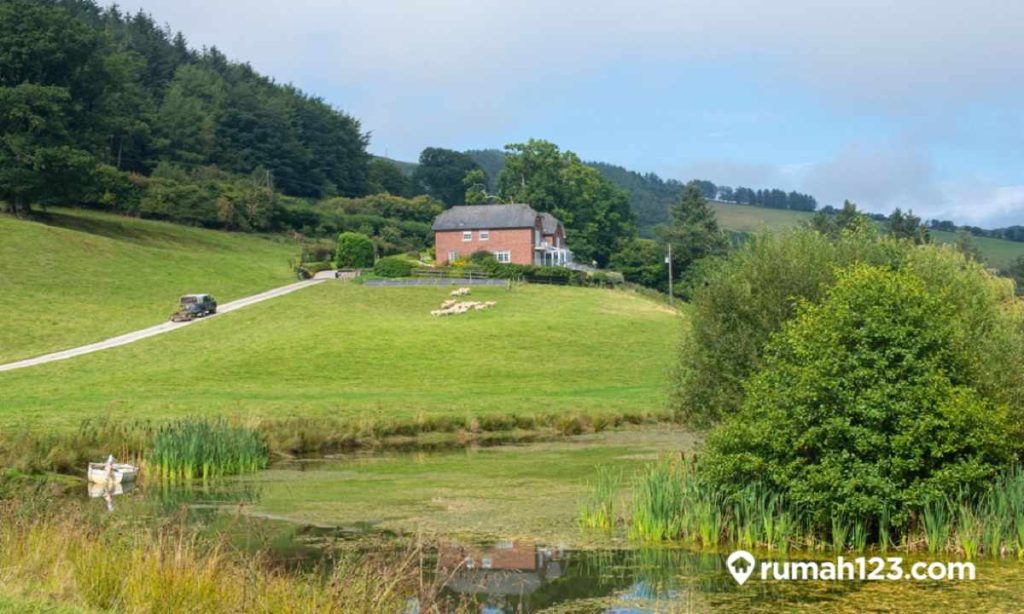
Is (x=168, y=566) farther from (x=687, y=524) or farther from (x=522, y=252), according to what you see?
(x=522, y=252)

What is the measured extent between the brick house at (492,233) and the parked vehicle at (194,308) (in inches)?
1482

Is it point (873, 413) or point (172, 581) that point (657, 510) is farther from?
point (172, 581)

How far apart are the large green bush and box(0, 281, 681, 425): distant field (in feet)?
56.4

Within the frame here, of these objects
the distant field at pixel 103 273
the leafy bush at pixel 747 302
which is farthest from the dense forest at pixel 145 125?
the leafy bush at pixel 747 302

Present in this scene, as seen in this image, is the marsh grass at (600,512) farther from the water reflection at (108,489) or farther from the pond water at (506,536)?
the water reflection at (108,489)

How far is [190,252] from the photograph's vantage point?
9212 centimetres

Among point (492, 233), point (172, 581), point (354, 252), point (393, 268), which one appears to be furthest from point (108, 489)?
point (492, 233)

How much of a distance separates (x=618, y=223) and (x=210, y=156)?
5697cm

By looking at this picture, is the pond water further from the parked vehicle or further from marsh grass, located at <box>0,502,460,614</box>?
the parked vehicle

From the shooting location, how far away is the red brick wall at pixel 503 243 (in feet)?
339

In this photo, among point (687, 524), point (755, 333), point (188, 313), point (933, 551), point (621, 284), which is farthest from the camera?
point (621, 284)

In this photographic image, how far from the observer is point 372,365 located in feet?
169

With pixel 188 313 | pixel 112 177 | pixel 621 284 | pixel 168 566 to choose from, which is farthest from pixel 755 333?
pixel 112 177

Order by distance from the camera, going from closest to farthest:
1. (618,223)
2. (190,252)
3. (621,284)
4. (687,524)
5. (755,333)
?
(687,524) < (755,333) < (190,252) < (621,284) < (618,223)
